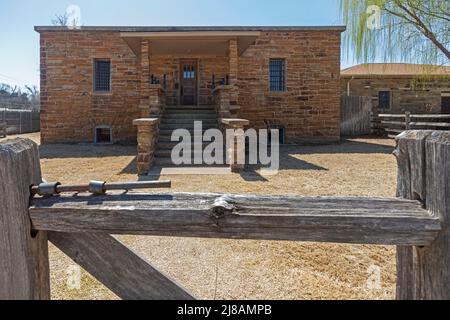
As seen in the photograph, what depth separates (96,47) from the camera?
1408cm

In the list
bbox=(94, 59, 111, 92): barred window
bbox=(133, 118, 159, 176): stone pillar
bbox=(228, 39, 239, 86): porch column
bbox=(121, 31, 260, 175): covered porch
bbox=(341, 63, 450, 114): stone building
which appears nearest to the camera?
bbox=(133, 118, 159, 176): stone pillar

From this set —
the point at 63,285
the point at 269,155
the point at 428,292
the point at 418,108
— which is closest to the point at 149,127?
the point at 269,155

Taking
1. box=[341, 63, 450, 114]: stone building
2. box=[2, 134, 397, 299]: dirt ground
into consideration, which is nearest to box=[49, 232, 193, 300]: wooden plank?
box=[2, 134, 397, 299]: dirt ground

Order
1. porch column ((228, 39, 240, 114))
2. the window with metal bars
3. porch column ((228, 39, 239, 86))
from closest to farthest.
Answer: porch column ((228, 39, 240, 114))
porch column ((228, 39, 239, 86))
the window with metal bars

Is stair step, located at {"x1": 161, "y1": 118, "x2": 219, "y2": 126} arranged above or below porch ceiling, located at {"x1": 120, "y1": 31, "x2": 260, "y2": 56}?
below

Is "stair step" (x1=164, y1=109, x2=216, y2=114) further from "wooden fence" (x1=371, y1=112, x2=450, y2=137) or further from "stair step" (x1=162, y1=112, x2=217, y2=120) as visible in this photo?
"wooden fence" (x1=371, y1=112, x2=450, y2=137)

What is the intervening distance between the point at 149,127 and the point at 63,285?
5.38m

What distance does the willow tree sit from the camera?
348 inches

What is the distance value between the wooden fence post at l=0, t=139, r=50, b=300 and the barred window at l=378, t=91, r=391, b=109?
71.4 ft

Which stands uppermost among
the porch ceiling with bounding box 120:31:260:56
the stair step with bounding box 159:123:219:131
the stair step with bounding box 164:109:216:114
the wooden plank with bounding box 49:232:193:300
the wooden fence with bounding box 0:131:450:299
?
the porch ceiling with bounding box 120:31:260:56

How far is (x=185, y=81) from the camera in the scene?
1459 centimetres

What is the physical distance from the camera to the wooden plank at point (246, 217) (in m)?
1.25

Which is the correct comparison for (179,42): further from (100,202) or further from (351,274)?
(100,202)

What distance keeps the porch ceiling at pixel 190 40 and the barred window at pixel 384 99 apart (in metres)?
11.9
